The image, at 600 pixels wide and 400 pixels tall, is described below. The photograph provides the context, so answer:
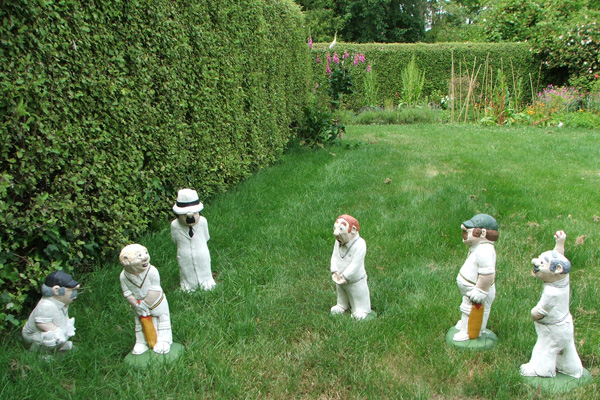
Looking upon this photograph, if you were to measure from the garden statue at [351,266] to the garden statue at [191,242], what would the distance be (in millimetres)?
1148

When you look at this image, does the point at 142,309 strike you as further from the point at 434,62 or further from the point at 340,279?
the point at 434,62

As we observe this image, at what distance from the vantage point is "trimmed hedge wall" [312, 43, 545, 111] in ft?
62.8

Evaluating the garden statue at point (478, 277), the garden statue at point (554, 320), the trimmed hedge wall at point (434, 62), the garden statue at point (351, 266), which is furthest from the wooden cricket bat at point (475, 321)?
the trimmed hedge wall at point (434, 62)

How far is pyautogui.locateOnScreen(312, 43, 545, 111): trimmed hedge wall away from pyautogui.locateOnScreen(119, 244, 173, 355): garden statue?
16.7 m

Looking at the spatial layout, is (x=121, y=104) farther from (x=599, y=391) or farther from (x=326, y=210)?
(x=599, y=391)

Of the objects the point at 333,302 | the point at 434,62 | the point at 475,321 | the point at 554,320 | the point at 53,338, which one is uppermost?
the point at 434,62

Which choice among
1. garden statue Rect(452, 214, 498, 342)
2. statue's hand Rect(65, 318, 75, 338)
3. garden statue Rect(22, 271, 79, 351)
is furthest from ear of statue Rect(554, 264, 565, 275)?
statue's hand Rect(65, 318, 75, 338)

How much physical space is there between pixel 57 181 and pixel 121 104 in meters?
1.06

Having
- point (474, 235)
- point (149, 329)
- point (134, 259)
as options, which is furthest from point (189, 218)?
point (474, 235)

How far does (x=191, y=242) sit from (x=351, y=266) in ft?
4.51

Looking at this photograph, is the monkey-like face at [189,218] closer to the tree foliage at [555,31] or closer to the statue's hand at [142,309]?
the statue's hand at [142,309]

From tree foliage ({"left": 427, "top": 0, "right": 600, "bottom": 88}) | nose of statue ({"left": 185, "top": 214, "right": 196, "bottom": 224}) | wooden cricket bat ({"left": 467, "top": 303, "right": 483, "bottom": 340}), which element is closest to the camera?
wooden cricket bat ({"left": 467, "top": 303, "right": 483, "bottom": 340})

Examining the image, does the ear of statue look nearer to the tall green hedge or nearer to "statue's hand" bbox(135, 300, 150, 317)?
"statue's hand" bbox(135, 300, 150, 317)

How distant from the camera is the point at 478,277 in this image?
2965 millimetres
